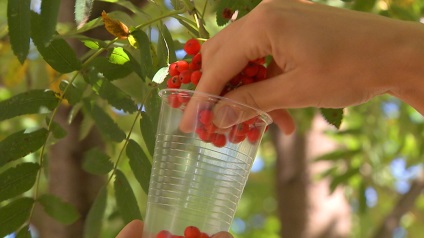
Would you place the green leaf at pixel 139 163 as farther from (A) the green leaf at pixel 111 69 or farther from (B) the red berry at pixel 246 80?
(B) the red berry at pixel 246 80

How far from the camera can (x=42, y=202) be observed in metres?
1.72

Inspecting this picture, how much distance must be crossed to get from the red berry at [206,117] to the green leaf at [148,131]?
15.5 inches

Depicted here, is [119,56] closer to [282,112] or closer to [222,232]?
[282,112]

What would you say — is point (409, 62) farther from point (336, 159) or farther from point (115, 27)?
point (336, 159)

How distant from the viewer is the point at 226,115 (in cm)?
109

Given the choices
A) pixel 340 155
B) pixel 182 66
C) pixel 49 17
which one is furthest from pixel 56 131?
pixel 340 155

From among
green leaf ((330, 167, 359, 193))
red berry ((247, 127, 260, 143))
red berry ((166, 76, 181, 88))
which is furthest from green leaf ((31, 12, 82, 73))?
green leaf ((330, 167, 359, 193))

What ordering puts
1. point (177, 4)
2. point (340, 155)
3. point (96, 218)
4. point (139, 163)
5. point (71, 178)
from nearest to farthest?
1. point (177, 4)
2. point (139, 163)
3. point (96, 218)
4. point (71, 178)
5. point (340, 155)

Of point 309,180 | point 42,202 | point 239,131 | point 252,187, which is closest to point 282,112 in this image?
point 239,131

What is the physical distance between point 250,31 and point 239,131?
150 mm

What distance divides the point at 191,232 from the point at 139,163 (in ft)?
1.51

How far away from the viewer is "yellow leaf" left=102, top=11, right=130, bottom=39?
1345 millimetres

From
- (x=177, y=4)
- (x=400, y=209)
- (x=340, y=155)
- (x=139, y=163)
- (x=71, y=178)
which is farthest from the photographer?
(x=400, y=209)

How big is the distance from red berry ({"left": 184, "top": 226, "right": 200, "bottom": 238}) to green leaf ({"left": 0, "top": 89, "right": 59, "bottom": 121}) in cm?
54
